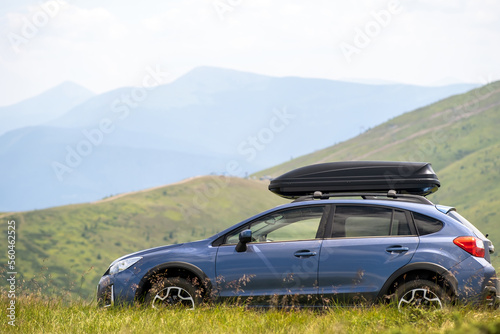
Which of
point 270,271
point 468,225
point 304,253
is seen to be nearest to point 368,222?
point 304,253

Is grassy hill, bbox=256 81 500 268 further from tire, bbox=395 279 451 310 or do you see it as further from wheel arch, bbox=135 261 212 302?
wheel arch, bbox=135 261 212 302

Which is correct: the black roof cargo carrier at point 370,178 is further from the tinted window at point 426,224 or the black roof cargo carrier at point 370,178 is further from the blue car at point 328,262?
the tinted window at point 426,224

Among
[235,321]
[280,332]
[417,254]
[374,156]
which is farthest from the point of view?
[374,156]

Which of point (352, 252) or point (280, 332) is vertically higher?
point (352, 252)

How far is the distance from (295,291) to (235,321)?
0.97m

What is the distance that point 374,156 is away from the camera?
15600 centimetres

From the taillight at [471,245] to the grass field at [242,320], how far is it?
2.14 feet

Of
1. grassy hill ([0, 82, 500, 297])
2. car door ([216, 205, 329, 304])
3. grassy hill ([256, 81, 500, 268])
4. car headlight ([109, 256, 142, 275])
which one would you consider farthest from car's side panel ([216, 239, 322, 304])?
grassy hill ([256, 81, 500, 268])

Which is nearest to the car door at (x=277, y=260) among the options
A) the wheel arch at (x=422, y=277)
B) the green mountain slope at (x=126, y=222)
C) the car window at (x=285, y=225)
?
the car window at (x=285, y=225)

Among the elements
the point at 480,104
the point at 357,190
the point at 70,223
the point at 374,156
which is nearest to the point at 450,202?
the point at 374,156

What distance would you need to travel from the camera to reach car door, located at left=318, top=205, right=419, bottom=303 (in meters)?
7.81

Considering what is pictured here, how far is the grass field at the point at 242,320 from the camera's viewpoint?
6.84 m

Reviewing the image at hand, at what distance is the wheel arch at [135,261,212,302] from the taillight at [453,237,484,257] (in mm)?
2987

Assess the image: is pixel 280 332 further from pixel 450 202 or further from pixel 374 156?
pixel 374 156
